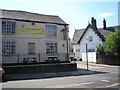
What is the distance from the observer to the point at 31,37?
31266 millimetres

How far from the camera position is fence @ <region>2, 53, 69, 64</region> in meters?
29.0

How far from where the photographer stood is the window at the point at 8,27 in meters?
29.0

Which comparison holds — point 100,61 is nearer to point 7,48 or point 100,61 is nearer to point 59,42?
point 59,42

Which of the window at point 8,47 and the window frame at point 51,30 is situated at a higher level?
the window frame at point 51,30

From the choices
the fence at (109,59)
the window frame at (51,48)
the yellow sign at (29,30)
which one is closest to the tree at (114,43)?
the fence at (109,59)

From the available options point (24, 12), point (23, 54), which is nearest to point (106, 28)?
point (24, 12)

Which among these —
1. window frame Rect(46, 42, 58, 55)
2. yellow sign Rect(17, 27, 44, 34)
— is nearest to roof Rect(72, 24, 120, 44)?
window frame Rect(46, 42, 58, 55)

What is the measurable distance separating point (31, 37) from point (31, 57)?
8.73 feet

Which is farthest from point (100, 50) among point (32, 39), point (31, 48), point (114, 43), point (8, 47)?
point (8, 47)

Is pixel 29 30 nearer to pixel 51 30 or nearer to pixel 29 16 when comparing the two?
pixel 29 16

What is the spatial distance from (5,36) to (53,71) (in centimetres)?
763

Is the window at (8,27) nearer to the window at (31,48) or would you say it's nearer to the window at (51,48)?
the window at (31,48)

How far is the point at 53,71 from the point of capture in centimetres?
2616

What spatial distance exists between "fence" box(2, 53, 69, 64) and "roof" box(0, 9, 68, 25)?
15.1 feet
